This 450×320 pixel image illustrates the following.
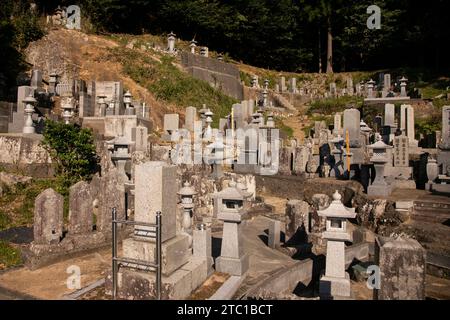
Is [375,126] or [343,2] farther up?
[343,2]

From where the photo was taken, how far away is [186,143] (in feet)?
54.5

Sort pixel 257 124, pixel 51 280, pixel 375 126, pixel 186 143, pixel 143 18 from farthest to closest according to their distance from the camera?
pixel 143 18 → pixel 375 126 → pixel 257 124 → pixel 186 143 → pixel 51 280

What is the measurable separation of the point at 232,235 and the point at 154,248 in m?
1.79

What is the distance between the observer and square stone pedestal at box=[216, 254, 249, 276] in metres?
6.50

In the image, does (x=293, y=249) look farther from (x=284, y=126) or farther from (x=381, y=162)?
(x=284, y=126)

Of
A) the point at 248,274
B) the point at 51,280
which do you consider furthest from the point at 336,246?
the point at 51,280

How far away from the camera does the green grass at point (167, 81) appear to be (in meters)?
27.1

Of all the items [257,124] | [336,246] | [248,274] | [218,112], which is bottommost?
[248,274]

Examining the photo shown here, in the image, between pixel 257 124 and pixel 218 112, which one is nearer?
pixel 257 124

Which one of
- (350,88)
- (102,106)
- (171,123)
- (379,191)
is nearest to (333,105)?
(350,88)

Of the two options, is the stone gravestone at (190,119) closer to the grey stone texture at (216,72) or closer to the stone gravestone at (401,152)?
the grey stone texture at (216,72)

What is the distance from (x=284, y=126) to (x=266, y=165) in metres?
11.9

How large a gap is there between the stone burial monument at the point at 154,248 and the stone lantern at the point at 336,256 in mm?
2242

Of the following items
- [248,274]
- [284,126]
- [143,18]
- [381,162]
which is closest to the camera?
[248,274]
